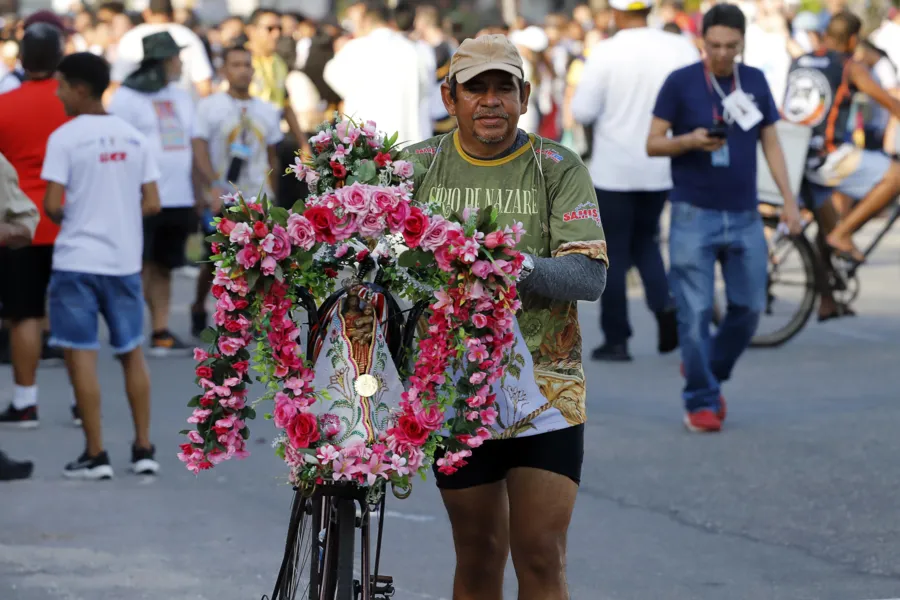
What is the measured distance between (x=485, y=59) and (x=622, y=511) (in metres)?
3.40

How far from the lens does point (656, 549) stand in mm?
6695

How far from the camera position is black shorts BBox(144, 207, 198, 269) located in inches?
453

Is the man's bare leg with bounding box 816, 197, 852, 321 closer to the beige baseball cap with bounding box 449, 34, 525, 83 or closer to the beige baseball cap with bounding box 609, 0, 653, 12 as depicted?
the beige baseball cap with bounding box 609, 0, 653, 12

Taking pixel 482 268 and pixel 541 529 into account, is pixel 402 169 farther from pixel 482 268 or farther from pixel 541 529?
pixel 541 529

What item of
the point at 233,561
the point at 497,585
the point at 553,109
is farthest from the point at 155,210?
the point at 553,109

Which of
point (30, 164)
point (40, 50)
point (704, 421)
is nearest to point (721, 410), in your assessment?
point (704, 421)

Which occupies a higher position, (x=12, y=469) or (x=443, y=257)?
(x=443, y=257)

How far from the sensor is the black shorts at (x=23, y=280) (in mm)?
9008

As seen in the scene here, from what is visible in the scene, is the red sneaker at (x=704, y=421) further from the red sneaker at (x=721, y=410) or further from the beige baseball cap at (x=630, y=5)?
the beige baseball cap at (x=630, y=5)

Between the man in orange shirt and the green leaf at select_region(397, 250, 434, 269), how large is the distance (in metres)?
5.24

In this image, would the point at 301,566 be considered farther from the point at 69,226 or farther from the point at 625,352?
the point at 625,352

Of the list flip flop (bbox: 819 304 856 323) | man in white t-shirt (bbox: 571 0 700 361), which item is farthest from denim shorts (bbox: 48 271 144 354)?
flip flop (bbox: 819 304 856 323)

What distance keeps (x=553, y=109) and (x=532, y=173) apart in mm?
18086

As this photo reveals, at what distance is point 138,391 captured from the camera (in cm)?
809
